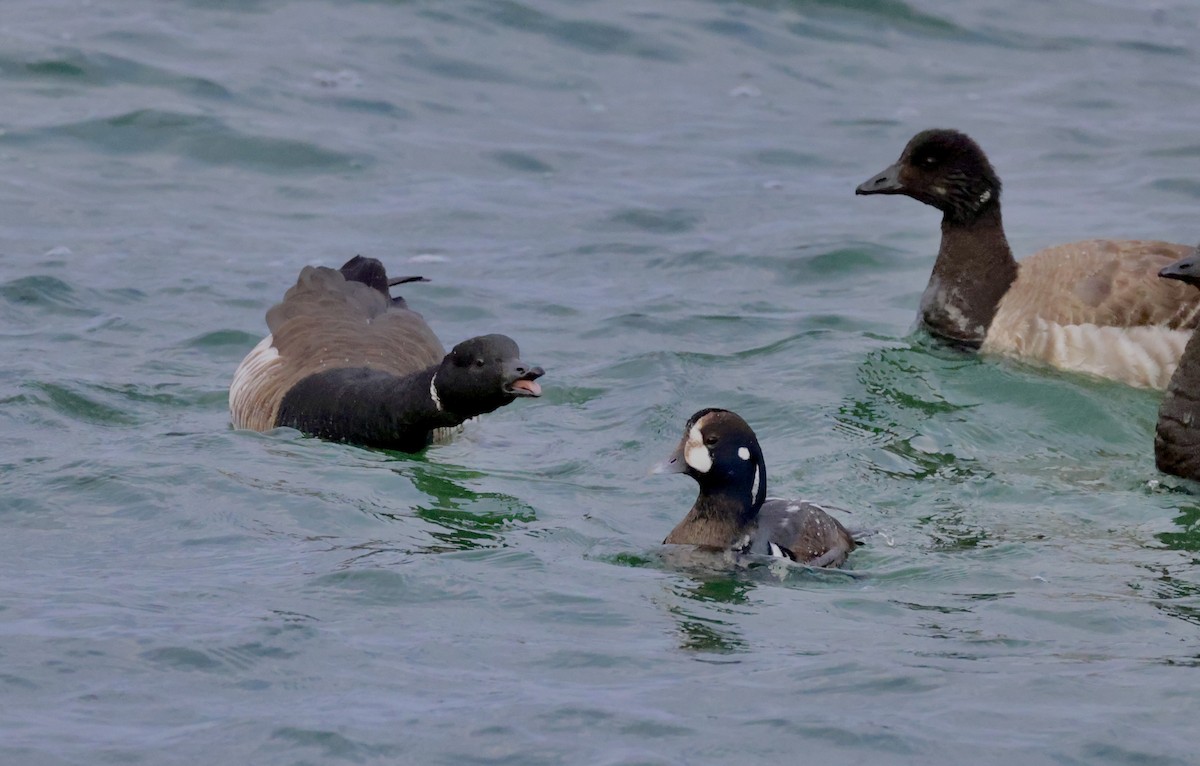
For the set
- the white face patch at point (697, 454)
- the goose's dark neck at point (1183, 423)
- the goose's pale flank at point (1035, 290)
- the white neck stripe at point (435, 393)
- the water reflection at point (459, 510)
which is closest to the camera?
the white face patch at point (697, 454)


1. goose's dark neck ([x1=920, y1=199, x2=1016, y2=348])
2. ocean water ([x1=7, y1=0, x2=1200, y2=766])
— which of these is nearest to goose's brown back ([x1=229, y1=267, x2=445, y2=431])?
ocean water ([x1=7, y1=0, x2=1200, y2=766])

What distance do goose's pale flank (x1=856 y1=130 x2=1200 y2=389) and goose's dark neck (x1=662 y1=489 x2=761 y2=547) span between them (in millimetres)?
4307

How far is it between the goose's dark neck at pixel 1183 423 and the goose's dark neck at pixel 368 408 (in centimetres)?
376

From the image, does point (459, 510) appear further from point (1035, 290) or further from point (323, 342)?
point (1035, 290)

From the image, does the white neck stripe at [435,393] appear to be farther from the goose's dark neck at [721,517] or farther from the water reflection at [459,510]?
the goose's dark neck at [721,517]

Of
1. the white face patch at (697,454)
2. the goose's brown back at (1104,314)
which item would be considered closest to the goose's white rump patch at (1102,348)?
the goose's brown back at (1104,314)

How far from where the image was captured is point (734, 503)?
7.98 m

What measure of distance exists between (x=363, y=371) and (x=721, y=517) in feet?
10.7

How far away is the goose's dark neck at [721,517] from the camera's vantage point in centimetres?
796

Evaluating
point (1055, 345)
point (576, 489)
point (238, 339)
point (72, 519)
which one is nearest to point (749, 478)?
point (576, 489)

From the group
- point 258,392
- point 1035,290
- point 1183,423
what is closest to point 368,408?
point 258,392

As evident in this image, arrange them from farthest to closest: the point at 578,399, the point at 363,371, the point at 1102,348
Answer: the point at 1102,348
the point at 578,399
the point at 363,371

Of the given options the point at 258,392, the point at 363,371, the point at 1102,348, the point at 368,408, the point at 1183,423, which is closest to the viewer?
the point at 1183,423

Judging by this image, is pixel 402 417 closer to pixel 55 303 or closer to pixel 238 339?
pixel 238 339
